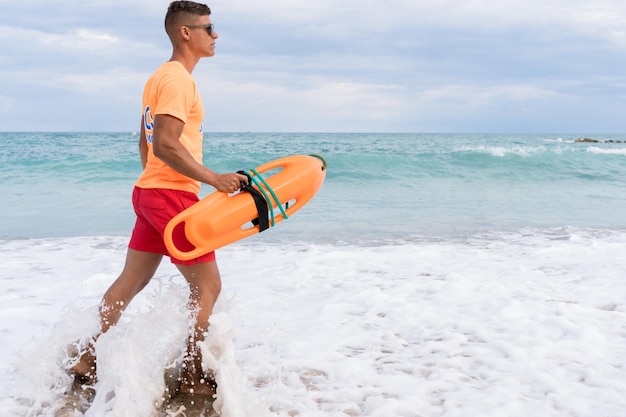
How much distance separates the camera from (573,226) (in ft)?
28.7

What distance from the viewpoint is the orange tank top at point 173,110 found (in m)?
2.47

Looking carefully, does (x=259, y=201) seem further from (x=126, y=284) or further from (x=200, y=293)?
(x=126, y=284)

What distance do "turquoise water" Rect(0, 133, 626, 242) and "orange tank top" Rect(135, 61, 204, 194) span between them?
5044 mm

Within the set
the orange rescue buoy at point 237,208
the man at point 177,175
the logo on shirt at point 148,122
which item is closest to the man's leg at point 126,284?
the man at point 177,175

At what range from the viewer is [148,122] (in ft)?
8.93

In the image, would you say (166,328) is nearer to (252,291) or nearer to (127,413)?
(127,413)

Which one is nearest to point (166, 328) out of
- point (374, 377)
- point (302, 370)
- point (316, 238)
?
point (302, 370)

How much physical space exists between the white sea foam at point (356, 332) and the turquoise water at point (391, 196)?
203 centimetres

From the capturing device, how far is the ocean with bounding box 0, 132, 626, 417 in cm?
297

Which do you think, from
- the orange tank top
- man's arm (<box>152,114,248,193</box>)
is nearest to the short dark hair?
the orange tank top

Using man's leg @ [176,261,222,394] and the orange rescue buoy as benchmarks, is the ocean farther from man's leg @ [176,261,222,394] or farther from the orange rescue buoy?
the orange rescue buoy

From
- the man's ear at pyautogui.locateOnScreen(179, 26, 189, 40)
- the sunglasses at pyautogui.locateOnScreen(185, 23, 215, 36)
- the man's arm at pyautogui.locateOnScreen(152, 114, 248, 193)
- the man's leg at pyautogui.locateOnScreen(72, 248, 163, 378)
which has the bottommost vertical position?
the man's leg at pyautogui.locateOnScreen(72, 248, 163, 378)

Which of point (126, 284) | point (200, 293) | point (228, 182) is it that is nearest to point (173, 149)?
point (228, 182)

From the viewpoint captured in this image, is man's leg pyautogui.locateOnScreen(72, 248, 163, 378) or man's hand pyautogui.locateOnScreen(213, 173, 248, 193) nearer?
man's hand pyautogui.locateOnScreen(213, 173, 248, 193)
